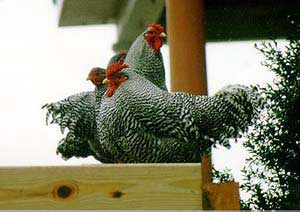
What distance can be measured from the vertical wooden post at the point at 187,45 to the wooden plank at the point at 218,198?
139cm

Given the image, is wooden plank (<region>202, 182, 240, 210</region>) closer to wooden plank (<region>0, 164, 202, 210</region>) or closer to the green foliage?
wooden plank (<region>0, 164, 202, 210</region>)

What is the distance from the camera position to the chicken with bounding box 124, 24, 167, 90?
1.38 metres

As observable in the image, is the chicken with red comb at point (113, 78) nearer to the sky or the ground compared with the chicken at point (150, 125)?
nearer to the sky

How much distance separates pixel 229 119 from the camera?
1.37 m

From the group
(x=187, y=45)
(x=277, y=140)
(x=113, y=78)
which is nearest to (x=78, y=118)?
(x=113, y=78)

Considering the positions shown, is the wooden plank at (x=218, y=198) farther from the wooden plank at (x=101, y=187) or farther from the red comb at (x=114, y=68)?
the red comb at (x=114, y=68)

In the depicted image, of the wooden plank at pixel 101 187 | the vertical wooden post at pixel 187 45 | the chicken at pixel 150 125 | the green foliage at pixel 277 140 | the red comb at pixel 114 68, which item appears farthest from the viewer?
the vertical wooden post at pixel 187 45

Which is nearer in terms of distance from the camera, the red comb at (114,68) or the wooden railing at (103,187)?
the wooden railing at (103,187)

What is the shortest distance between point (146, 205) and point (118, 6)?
241 centimetres

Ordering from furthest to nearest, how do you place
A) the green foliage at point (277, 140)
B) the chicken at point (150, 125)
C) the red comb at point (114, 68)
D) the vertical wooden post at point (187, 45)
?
the vertical wooden post at point (187, 45)
the green foliage at point (277, 140)
the red comb at point (114, 68)
the chicken at point (150, 125)

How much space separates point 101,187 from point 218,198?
143mm

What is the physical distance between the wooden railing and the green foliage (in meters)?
0.90

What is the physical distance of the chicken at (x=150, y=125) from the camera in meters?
1.23

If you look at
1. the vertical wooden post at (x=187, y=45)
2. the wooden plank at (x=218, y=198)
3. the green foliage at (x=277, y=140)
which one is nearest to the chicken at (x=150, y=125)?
the wooden plank at (x=218, y=198)
